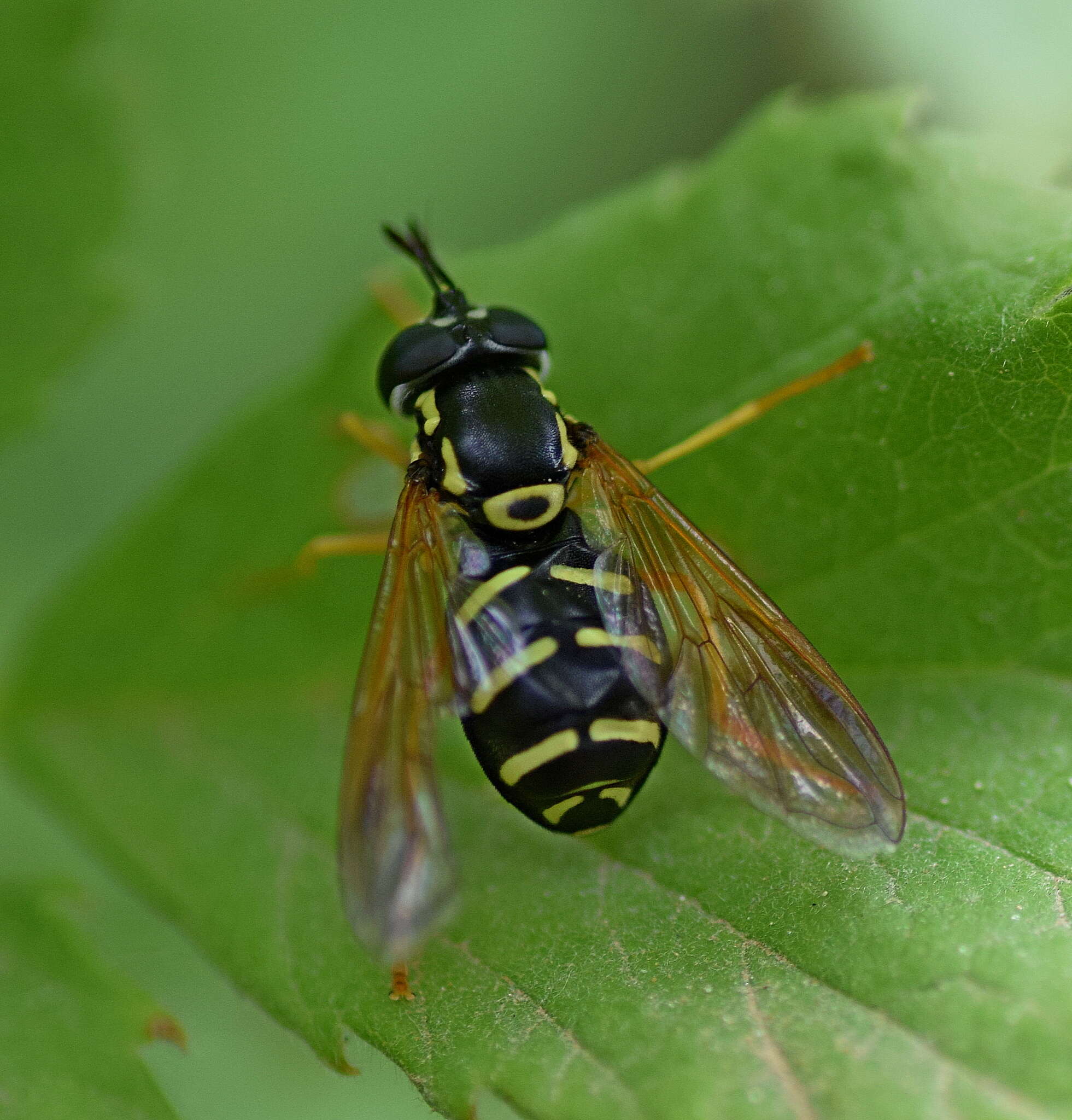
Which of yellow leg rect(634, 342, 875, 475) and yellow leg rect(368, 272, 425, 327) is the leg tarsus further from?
yellow leg rect(368, 272, 425, 327)

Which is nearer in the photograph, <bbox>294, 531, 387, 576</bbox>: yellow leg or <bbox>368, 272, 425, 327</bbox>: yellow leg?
<bbox>294, 531, 387, 576</bbox>: yellow leg

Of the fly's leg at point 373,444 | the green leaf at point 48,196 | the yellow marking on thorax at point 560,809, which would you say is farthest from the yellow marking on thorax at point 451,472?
the green leaf at point 48,196

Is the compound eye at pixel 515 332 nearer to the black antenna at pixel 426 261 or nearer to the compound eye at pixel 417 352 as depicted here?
the compound eye at pixel 417 352

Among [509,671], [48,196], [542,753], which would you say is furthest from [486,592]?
[48,196]

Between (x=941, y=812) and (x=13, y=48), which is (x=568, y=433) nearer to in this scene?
(x=941, y=812)

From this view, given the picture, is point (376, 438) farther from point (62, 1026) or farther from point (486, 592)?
point (62, 1026)

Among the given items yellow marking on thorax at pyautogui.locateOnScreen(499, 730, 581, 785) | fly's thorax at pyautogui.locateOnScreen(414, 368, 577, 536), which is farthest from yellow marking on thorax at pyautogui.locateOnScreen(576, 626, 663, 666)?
fly's thorax at pyautogui.locateOnScreen(414, 368, 577, 536)
